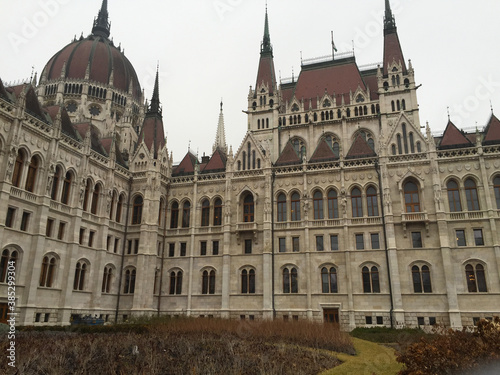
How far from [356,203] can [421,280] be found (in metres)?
8.64

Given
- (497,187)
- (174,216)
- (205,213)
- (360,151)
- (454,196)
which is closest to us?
(497,187)

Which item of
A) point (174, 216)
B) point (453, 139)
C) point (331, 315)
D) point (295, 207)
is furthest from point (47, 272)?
point (453, 139)

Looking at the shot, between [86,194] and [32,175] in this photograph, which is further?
[86,194]

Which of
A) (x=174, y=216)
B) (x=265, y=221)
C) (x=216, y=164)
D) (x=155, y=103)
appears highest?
(x=155, y=103)

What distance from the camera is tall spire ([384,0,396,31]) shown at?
5012 centimetres

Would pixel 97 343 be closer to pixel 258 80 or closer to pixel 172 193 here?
pixel 172 193

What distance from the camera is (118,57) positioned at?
6550 centimetres

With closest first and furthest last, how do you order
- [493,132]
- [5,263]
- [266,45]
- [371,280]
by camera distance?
[5,263] < [371,280] < [493,132] < [266,45]

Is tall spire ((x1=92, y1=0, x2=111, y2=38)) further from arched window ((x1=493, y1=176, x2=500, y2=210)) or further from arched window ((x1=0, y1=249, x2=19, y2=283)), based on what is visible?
arched window ((x1=493, y1=176, x2=500, y2=210))

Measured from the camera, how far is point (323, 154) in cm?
4075

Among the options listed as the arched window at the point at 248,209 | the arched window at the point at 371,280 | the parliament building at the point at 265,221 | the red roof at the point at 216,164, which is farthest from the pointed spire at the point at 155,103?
the arched window at the point at 371,280

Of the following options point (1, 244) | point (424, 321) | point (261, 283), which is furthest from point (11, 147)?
point (424, 321)

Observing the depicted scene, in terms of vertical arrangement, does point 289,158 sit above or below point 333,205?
above

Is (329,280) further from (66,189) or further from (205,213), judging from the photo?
(66,189)
